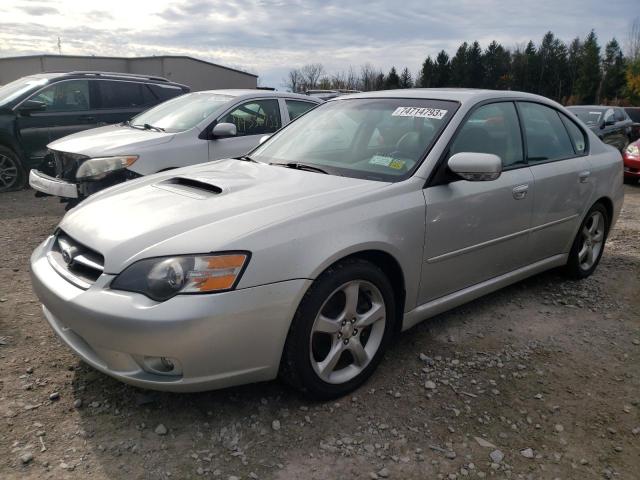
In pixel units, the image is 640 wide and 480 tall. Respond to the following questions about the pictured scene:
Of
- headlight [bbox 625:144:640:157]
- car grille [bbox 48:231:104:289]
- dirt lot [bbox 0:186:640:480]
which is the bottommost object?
dirt lot [bbox 0:186:640:480]

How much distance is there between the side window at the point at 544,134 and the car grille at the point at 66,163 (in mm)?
4179

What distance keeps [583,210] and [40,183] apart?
5299mm

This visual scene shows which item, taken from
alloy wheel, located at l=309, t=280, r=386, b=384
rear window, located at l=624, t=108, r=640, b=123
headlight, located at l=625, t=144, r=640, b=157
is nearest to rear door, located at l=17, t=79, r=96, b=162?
alloy wheel, located at l=309, t=280, r=386, b=384

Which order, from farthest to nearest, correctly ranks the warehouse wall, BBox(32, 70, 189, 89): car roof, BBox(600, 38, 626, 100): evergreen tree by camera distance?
BBox(600, 38, 626, 100): evergreen tree, the warehouse wall, BBox(32, 70, 189, 89): car roof

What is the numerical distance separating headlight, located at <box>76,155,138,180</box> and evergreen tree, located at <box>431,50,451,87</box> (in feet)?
184

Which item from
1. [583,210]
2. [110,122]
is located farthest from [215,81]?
[583,210]

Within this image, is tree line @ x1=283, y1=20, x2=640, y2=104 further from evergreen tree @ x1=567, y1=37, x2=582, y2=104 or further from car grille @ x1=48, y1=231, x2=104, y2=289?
car grille @ x1=48, y1=231, x2=104, y2=289

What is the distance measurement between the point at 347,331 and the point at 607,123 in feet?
40.7

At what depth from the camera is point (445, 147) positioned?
10.2ft

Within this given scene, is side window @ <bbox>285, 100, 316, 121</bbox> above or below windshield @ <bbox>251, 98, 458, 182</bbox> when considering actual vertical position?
below

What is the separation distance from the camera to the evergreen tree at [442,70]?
189ft

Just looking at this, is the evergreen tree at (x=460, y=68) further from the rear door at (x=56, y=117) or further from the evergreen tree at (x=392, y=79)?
the rear door at (x=56, y=117)

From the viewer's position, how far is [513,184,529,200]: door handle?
11.4ft

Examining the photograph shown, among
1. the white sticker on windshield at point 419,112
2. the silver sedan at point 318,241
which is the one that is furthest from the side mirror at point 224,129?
the white sticker on windshield at point 419,112
